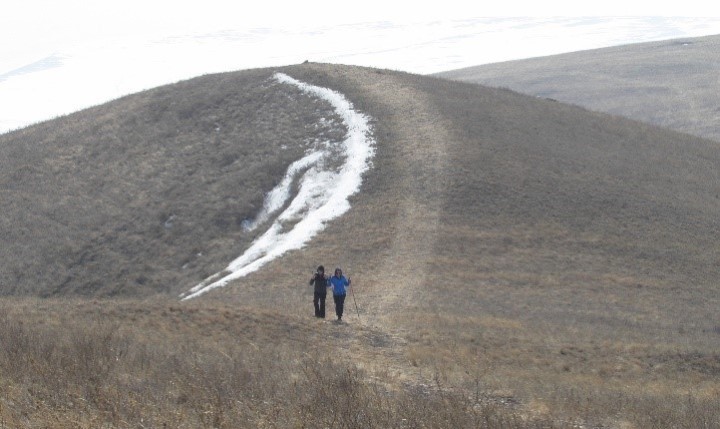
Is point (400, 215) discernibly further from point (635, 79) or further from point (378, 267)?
point (635, 79)

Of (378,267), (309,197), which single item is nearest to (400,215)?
(378,267)

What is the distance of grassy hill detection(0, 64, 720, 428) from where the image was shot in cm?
1045

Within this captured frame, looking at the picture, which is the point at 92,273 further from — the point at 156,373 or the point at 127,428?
the point at 127,428

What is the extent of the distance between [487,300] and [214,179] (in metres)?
20.1

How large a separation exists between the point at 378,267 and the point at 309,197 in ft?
31.4

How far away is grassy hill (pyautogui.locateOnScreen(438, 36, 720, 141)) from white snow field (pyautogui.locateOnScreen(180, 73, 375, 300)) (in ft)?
160

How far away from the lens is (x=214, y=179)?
4097 centimetres

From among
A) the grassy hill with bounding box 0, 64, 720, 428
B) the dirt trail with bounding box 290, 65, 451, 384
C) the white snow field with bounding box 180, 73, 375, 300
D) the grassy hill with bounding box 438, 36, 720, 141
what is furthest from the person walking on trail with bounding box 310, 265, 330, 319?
the grassy hill with bounding box 438, 36, 720, 141

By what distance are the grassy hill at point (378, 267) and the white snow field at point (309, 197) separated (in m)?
0.75

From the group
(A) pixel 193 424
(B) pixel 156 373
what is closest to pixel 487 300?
(B) pixel 156 373

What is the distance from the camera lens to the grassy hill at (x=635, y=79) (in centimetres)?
9106

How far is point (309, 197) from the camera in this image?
3638 centimetres

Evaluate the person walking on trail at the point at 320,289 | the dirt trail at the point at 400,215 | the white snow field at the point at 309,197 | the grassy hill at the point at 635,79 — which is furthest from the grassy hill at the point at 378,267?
the grassy hill at the point at 635,79

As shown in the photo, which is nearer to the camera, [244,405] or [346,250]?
[244,405]
